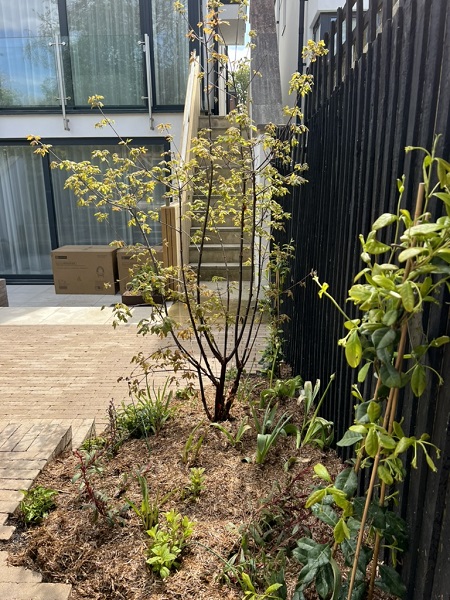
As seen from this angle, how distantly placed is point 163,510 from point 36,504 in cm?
62

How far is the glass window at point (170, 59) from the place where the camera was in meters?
8.71

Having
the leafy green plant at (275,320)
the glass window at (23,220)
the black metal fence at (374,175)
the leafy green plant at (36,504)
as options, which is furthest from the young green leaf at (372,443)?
the glass window at (23,220)

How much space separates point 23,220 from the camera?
9672mm

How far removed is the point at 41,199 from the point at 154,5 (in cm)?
427

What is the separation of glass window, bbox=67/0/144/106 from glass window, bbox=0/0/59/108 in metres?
0.40

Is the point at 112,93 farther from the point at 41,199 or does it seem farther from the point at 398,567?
the point at 398,567

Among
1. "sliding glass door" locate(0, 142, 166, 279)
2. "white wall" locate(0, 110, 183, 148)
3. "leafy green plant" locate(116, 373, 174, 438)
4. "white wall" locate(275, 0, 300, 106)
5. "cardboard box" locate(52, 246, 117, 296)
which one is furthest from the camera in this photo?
"sliding glass door" locate(0, 142, 166, 279)

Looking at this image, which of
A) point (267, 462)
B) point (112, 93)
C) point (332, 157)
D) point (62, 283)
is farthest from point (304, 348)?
point (112, 93)

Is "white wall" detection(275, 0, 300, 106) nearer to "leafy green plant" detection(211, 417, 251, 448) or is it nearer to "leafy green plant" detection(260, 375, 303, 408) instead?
"leafy green plant" detection(260, 375, 303, 408)

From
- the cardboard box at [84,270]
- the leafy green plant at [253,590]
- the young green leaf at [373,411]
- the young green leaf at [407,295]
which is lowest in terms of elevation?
the cardboard box at [84,270]

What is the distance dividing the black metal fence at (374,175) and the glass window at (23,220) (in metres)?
7.35

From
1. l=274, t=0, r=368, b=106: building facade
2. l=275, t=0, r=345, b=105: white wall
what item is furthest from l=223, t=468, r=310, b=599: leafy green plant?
l=275, t=0, r=345, b=105: white wall

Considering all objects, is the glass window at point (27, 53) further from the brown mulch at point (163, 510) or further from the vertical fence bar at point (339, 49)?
the brown mulch at point (163, 510)

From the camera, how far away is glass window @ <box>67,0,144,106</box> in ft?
28.4
